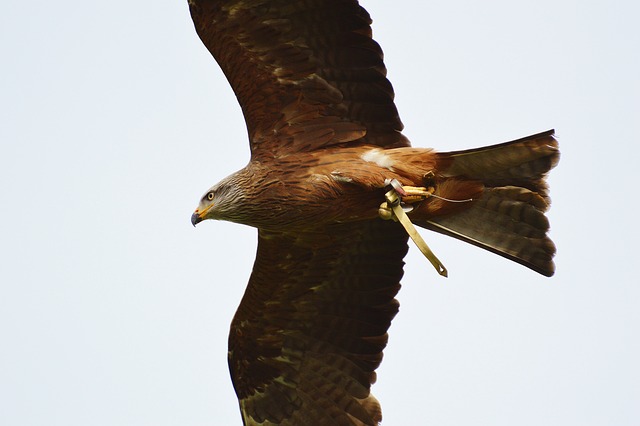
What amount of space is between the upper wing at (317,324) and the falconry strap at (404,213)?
0.79 meters

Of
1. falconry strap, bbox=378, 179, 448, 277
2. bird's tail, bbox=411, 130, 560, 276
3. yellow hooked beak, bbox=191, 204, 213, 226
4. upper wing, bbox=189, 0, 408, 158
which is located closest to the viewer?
falconry strap, bbox=378, 179, 448, 277

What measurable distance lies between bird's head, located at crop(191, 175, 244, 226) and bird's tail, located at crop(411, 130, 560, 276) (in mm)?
1504

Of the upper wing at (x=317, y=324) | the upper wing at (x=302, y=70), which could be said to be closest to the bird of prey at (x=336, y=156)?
the upper wing at (x=302, y=70)

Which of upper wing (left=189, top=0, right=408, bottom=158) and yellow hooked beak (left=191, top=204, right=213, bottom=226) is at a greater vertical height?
upper wing (left=189, top=0, right=408, bottom=158)

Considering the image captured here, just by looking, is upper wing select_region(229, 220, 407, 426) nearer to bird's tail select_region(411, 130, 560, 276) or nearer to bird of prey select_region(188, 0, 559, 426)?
bird of prey select_region(188, 0, 559, 426)

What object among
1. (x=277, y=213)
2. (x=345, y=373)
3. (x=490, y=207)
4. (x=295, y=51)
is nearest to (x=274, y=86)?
(x=295, y=51)

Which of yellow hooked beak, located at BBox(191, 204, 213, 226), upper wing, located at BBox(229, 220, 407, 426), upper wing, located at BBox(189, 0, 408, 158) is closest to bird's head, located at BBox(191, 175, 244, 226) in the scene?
yellow hooked beak, located at BBox(191, 204, 213, 226)

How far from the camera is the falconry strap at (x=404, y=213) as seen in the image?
28.7ft

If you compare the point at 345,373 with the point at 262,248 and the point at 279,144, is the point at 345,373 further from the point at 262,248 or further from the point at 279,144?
the point at 279,144

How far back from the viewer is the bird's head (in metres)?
9.20

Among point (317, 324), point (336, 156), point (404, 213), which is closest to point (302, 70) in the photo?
point (336, 156)

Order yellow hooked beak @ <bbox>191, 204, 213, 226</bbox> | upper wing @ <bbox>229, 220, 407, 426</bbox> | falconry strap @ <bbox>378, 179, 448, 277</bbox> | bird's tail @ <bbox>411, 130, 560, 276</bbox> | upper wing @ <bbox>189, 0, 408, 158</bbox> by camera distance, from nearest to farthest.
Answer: falconry strap @ <bbox>378, 179, 448, 277</bbox>, upper wing @ <bbox>189, 0, 408, 158</bbox>, bird's tail @ <bbox>411, 130, 560, 276</bbox>, yellow hooked beak @ <bbox>191, 204, 213, 226</bbox>, upper wing @ <bbox>229, 220, 407, 426</bbox>

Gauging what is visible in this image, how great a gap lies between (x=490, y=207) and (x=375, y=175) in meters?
1.02

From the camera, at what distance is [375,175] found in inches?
360
